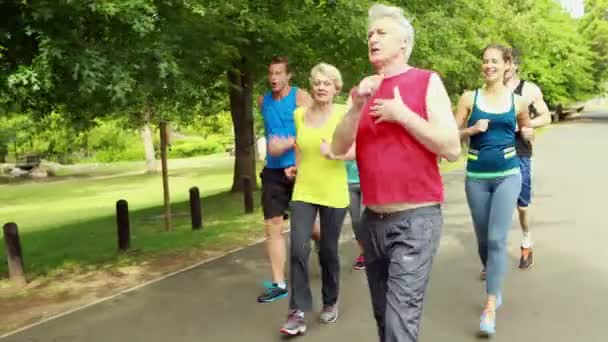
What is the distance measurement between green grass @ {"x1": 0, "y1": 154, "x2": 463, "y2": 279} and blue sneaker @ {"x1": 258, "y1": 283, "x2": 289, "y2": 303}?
109 inches

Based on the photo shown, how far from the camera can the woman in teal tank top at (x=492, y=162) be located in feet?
16.3

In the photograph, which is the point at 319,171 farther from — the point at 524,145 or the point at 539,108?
the point at 524,145

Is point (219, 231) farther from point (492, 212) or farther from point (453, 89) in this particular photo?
point (453, 89)

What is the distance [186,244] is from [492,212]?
4.97 metres

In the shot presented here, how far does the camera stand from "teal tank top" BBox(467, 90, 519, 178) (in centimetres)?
503

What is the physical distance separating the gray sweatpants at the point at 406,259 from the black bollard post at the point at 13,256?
519 centimetres

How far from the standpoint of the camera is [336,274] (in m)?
5.13

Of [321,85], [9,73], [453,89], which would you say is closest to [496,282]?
[321,85]

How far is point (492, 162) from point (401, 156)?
2135 mm

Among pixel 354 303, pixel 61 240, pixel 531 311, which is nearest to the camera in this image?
pixel 531 311

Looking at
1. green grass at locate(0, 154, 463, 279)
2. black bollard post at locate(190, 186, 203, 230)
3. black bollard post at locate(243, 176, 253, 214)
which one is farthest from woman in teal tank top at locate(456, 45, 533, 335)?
black bollard post at locate(243, 176, 253, 214)

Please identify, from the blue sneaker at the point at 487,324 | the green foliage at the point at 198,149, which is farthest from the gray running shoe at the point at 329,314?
the green foliage at the point at 198,149

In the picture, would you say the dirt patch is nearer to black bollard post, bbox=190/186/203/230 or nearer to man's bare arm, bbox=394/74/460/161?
black bollard post, bbox=190/186/203/230

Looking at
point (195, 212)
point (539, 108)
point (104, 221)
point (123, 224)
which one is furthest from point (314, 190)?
point (104, 221)
